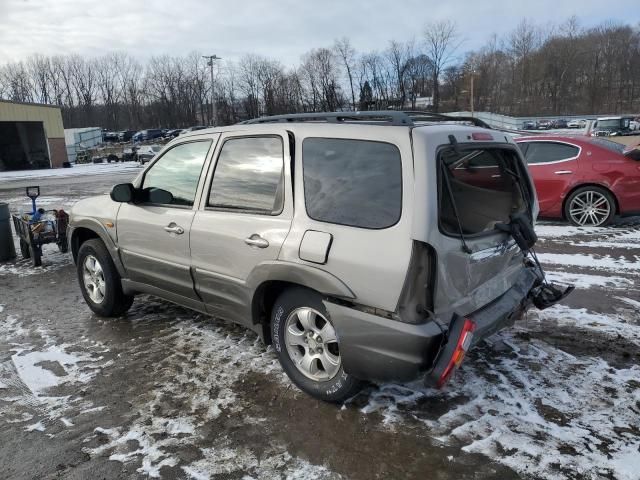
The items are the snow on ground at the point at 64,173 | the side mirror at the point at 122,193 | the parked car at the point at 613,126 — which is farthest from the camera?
the parked car at the point at 613,126

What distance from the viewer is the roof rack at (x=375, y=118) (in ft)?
9.86

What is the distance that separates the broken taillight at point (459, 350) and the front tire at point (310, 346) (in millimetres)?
645

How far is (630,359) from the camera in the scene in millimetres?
3805

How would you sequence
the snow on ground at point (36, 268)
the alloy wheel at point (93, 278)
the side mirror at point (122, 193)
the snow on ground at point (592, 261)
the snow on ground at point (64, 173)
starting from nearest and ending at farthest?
the side mirror at point (122, 193)
the alloy wheel at point (93, 278)
the snow on ground at point (592, 261)
the snow on ground at point (36, 268)
the snow on ground at point (64, 173)

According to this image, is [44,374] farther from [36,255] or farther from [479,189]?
[36,255]

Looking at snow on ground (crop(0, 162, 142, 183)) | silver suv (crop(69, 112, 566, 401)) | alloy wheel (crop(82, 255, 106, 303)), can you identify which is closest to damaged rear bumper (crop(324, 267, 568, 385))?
silver suv (crop(69, 112, 566, 401))

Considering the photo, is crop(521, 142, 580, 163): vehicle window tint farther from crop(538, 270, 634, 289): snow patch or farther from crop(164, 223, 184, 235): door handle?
crop(164, 223, 184, 235): door handle

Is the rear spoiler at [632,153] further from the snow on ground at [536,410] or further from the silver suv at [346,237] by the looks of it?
the snow on ground at [536,410]

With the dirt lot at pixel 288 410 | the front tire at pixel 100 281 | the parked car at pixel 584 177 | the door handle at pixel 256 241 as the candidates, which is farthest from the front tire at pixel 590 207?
the front tire at pixel 100 281

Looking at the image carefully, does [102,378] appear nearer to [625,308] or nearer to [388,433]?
[388,433]

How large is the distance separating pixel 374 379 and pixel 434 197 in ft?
3.67

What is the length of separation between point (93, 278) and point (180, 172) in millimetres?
1732

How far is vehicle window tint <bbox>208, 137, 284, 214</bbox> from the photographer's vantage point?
3.44m

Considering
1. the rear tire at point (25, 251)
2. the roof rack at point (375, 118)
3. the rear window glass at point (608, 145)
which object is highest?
the roof rack at point (375, 118)
